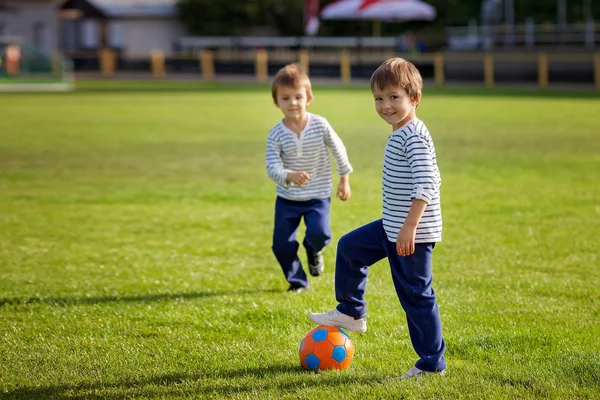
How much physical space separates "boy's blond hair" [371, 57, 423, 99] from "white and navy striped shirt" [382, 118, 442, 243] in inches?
7.2

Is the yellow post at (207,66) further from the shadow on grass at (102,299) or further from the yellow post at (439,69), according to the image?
the shadow on grass at (102,299)

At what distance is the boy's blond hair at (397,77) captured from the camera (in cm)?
439

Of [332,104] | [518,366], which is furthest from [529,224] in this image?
[332,104]

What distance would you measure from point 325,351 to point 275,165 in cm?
182

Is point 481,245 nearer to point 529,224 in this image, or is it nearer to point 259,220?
point 529,224

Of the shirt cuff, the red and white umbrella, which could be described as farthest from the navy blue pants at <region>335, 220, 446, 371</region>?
the red and white umbrella

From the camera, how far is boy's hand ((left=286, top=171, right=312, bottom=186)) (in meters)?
5.75

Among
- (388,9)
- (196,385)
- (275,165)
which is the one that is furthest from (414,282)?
(388,9)

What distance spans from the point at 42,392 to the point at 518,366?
7.78 ft

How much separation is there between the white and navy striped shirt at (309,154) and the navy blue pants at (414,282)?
158 cm

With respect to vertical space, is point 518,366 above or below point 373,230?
below

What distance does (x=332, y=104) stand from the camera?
26891 mm

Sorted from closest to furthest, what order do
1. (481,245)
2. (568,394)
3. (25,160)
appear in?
(568,394), (481,245), (25,160)

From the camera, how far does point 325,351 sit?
470 centimetres
